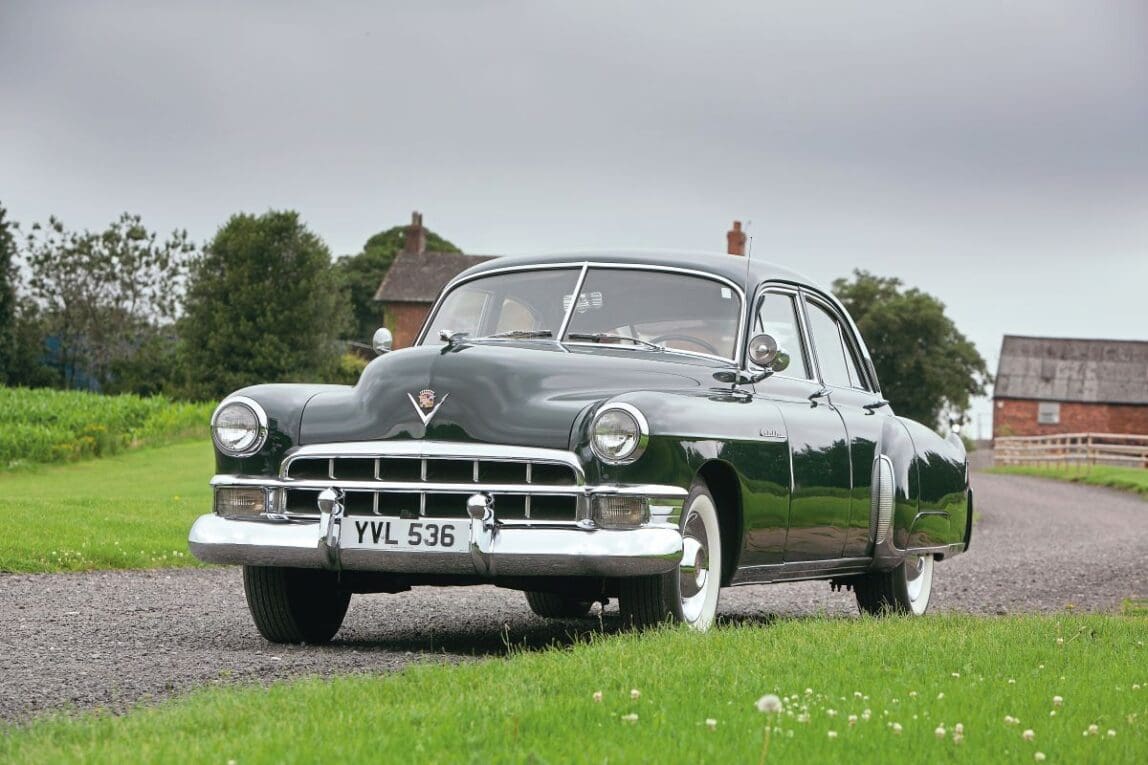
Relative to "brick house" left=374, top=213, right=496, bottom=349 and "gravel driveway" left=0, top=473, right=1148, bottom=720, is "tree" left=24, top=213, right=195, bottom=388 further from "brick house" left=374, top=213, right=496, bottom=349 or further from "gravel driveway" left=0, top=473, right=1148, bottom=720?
"gravel driveway" left=0, top=473, right=1148, bottom=720

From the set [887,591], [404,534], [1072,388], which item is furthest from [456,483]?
[1072,388]

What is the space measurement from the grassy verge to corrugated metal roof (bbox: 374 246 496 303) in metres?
38.9

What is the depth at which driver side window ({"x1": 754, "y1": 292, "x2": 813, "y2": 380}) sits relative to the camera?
8.58 meters

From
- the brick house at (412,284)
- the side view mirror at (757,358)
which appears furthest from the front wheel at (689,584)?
the brick house at (412,284)

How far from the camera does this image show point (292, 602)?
760 centimetres

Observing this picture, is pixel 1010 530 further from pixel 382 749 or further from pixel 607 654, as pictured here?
pixel 382 749

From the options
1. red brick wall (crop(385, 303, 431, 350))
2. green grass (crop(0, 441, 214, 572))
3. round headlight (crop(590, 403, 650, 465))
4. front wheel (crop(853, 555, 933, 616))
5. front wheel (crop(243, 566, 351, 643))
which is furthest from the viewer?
red brick wall (crop(385, 303, 431, 350))

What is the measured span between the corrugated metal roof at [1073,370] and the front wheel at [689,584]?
78.2 meters

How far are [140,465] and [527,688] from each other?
25.6 m

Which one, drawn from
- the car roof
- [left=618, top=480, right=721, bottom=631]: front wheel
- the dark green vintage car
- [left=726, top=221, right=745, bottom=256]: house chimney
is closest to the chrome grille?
the dark green vintage car

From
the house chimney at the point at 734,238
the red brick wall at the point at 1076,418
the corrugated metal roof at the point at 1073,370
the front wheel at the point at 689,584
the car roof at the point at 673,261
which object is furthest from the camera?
the corrugated metal roof at the point at 1073,370

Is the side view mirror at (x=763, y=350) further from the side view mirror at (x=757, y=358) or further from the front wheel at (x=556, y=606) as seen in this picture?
the front wheel at (x=556, y=606)

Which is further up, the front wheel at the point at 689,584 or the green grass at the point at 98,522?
the front wheel at the point at 689,584

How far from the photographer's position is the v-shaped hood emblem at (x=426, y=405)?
22.7 ft
